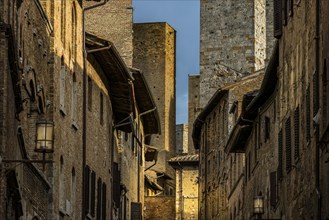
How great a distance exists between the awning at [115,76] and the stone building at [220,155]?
5.61 m

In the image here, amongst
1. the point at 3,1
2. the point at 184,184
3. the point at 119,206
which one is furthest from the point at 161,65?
the point at 3,1

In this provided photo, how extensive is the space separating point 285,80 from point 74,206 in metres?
7.06

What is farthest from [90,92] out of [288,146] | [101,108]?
[288,146]

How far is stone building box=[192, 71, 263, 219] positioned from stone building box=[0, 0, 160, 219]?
14.4ft

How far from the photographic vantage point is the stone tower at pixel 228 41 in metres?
76.7

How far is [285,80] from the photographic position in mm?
37750

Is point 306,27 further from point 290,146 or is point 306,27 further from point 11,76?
point 11,76

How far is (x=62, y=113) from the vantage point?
3834 cm

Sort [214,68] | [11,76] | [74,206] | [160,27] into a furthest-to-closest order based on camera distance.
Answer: [160,27] < [214,68] < [74,206] < [11,76]

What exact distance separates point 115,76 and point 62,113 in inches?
406

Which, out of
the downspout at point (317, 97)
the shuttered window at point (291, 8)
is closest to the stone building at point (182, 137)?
the shuttered window at point (291, 8)

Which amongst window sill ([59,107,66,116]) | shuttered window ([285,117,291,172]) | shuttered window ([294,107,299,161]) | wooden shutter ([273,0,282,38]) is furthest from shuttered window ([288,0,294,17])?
window sill ([59,107,66,116])

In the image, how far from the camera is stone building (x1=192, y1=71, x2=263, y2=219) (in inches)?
2355

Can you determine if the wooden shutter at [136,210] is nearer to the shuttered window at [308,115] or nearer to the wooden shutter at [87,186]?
the wooden shutter at [87,186]
